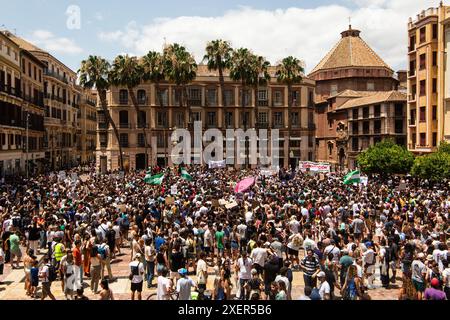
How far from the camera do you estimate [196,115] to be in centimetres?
6394

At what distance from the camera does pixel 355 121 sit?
206 feet

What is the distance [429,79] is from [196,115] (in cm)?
3121

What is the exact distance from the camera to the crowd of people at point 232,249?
1088 cm

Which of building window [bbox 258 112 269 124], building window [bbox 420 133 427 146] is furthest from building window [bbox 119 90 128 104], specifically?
building window [bbox 420 133 427 146]

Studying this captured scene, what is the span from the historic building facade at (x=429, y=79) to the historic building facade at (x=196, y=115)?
17964 millimetres

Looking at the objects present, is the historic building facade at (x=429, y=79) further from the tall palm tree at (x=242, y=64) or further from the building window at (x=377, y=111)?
the tall palm tree at (x=242, y=64)

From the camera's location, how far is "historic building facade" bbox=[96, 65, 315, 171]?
204 ft

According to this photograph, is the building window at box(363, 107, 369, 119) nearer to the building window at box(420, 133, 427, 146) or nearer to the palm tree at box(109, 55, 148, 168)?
the building window at box(420, 133, 427, 146)

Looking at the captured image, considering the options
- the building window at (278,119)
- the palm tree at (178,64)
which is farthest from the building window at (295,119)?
the palm tree at (178,64)

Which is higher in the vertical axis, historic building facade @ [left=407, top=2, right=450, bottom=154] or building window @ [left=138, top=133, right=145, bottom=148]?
historic building facade @ [left=407, top=2, right=450, bottom=154]

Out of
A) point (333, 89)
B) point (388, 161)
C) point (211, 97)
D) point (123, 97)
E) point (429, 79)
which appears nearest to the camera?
point (388, 161)

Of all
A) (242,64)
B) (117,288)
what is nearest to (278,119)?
(242,64)

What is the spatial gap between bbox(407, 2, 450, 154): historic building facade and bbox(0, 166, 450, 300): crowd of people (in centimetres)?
2364

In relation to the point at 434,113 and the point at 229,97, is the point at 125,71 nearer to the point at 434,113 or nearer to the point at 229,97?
the point at 229,97
